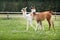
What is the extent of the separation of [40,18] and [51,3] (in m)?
13.7

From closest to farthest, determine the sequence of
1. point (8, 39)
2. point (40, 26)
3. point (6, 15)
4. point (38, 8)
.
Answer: point (8, 39) → point (40, 26) → point (6, 15) → point (38, 8)

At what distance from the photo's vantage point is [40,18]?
37.9 ft

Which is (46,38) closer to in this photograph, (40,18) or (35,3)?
(40,18)

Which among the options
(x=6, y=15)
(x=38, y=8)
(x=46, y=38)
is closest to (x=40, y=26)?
(x=46, y=38)

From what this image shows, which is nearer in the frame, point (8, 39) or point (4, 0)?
point (8, 39)

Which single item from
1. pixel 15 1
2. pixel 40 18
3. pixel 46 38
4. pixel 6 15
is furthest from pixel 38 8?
pixel 46 38

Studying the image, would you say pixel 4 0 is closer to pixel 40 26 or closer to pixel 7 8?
pixel 7 8

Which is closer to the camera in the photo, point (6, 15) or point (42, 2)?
point (6, 15)

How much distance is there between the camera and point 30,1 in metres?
24.5

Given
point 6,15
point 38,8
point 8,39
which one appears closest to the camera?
point 8,39

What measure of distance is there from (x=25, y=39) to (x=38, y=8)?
52.3 ft

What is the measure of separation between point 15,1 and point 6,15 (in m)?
4.62

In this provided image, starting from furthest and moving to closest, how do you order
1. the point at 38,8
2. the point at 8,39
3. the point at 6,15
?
1. the point at 38,8
2. the point at 6,15
3. the point at 8,39

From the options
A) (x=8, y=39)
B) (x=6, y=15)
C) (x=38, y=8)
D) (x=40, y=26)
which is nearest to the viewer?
(x=8, y=39)
